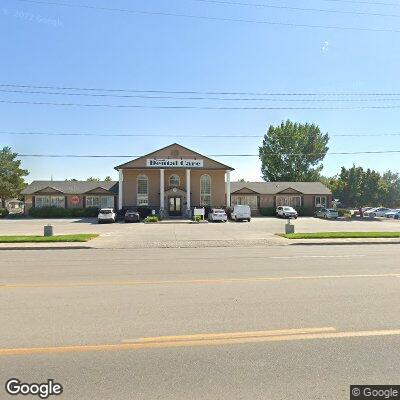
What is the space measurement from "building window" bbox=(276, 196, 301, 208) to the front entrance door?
1436cm

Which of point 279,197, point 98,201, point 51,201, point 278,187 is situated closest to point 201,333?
point 98,201

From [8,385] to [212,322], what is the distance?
275 cm

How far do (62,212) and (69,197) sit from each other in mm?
3653

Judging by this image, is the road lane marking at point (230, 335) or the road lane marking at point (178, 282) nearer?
the road lane marking at point (230, 335)

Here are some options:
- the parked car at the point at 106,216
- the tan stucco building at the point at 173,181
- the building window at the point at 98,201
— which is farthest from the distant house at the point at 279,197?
the parked car at the point at 106,216

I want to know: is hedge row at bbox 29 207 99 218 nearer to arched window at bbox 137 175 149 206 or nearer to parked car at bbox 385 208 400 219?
arched window at bbox 137 175 149 206

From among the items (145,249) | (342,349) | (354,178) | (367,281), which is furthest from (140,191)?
(342,349)

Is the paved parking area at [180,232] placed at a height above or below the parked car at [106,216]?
below

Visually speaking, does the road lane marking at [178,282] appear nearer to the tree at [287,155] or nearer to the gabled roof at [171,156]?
the gabled roof at [171,156]

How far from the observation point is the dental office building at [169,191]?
45125 mm

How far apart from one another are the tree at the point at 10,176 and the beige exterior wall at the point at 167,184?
70.0 ft

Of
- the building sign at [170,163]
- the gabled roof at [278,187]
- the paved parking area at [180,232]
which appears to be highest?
the building sign at [170,163]

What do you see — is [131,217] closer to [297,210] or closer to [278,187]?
[297,210]

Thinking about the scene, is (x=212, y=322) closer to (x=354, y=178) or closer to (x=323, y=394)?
(x=323, y=394)
